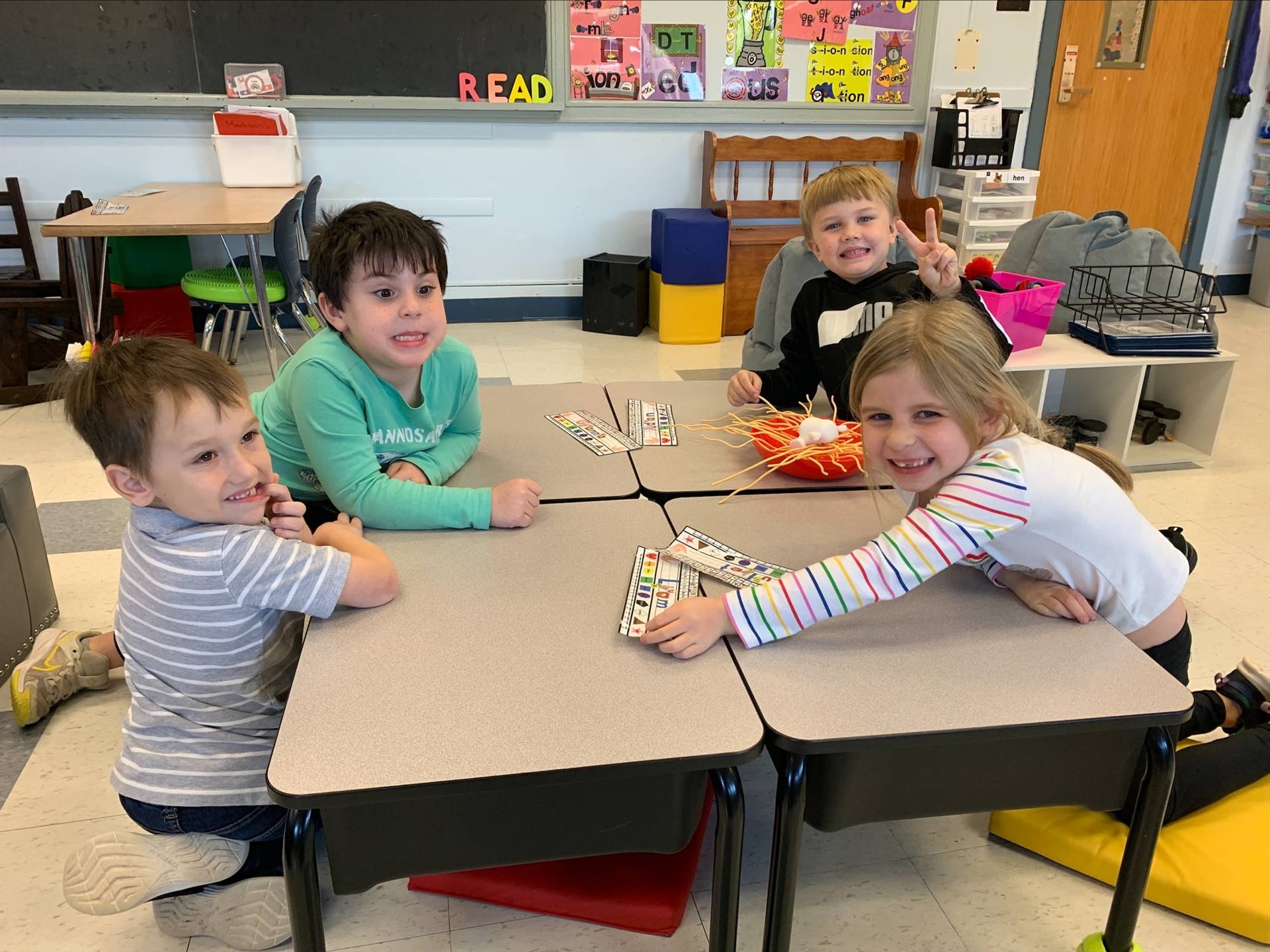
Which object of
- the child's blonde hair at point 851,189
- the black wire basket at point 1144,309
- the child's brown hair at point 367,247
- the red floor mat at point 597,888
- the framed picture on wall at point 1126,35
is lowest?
the red floor mat at point 597,888

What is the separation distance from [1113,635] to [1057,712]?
0.22 metres

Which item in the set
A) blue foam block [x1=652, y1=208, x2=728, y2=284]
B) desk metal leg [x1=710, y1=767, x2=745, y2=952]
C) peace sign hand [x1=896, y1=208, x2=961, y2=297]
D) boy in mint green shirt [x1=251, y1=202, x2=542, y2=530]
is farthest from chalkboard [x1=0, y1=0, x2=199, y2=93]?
desk metal leg [x1=710, y1=767, x2=745, y2=952]

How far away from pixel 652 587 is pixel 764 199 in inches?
163

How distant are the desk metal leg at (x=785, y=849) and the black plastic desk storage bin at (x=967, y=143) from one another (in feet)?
15.0

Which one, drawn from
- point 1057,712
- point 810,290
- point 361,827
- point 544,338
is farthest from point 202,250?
point 1057,712

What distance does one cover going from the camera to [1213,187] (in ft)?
19.0

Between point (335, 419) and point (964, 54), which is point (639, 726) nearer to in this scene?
point (335, 419)

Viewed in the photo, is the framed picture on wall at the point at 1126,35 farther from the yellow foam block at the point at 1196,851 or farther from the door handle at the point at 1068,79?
the yellow foam block at the point at 1196,851

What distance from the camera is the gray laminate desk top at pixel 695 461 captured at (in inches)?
60.7

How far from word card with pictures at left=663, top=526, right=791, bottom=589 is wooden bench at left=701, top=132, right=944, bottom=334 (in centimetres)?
347

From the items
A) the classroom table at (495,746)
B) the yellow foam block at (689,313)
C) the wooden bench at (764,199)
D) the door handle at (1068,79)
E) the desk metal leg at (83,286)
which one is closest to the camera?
the classroom table at (495,746)

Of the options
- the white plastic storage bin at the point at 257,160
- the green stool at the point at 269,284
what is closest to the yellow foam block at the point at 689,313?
the green stool at the point at 269,284

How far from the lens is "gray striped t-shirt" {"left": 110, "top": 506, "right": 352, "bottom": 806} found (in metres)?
1.18

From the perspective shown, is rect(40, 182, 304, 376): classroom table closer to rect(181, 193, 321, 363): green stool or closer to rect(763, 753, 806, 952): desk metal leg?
rect(181, 193, 321, 363): green stool
